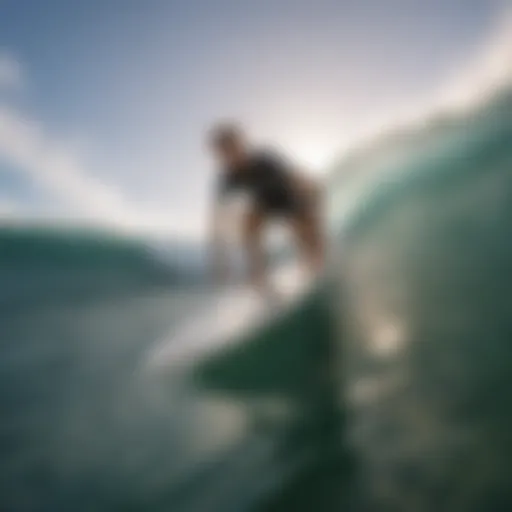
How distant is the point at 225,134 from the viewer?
1.95 m

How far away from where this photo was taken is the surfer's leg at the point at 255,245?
194 cm

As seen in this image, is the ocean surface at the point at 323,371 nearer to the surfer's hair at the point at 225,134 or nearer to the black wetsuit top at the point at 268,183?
the black wetsuit top at the point at 268,183

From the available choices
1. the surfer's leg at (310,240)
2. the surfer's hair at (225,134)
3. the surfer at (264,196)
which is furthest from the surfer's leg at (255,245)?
the surfer's hair at (225,134)

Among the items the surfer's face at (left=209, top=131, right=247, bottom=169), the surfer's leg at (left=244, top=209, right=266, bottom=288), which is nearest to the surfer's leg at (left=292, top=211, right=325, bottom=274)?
the surfer's leg at (left=244, top=209, right=266, bottom=288)

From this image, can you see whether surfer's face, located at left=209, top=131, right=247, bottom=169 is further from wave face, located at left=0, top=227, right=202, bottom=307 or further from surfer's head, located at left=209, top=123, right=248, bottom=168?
wave face, located at left=0, top=227, right=202, bottom=307

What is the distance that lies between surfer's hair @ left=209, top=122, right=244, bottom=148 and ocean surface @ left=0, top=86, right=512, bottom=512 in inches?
12.6

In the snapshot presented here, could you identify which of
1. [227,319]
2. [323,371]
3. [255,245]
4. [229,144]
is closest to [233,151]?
[229,144]

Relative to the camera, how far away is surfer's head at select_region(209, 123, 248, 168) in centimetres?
193

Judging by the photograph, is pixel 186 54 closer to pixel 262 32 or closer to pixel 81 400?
pixel 262 32

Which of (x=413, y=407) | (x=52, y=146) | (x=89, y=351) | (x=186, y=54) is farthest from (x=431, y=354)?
(x=52, y=146)

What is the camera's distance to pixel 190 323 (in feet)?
6.42

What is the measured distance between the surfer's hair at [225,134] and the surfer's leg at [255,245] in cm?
22

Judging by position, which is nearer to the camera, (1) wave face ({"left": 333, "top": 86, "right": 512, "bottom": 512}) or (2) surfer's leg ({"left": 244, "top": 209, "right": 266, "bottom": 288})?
(1) wave face ({"left": 333, "top": 86, "right": 512, "bottom": 512})

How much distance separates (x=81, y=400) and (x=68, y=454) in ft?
0.52
